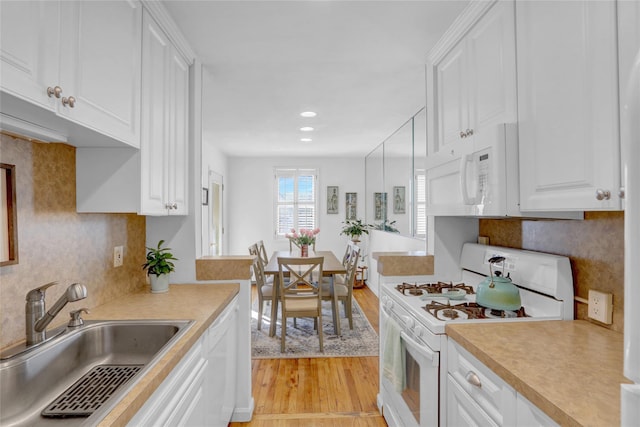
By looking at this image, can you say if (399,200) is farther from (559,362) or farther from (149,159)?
(559,362)

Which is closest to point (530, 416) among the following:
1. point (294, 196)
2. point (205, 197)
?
point (205, 197)

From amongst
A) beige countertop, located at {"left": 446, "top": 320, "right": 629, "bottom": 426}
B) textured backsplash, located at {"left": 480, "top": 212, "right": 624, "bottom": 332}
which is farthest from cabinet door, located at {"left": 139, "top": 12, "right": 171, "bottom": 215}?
textured backsplash, located at {"left": 480, "top": 212, "right": 624, "bottom": 332}

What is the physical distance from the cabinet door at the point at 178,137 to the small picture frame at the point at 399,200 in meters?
3.06

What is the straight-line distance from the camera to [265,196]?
682cm

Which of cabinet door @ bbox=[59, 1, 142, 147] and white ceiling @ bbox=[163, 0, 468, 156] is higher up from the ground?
white ceiling @ bbox=[163, 0, 468, 156]

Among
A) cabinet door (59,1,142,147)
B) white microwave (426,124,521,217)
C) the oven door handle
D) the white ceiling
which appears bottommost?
the oven door handle

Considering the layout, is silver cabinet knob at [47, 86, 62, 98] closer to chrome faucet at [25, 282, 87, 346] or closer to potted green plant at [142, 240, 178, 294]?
chrome faucet at [25, 282, 87, 346]

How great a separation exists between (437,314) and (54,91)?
5.41 feet

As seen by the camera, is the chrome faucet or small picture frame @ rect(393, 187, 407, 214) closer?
the chrome faucet

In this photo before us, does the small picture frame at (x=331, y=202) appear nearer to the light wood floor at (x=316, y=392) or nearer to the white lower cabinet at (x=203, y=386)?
the light wood floor at (x=316, y=392)

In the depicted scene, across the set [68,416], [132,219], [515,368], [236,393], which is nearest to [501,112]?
[515,368]

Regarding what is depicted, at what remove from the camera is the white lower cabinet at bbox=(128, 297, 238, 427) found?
111 cm

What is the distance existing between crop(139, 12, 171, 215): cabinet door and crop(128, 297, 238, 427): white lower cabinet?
2.22ft

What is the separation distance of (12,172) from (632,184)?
1722mm
